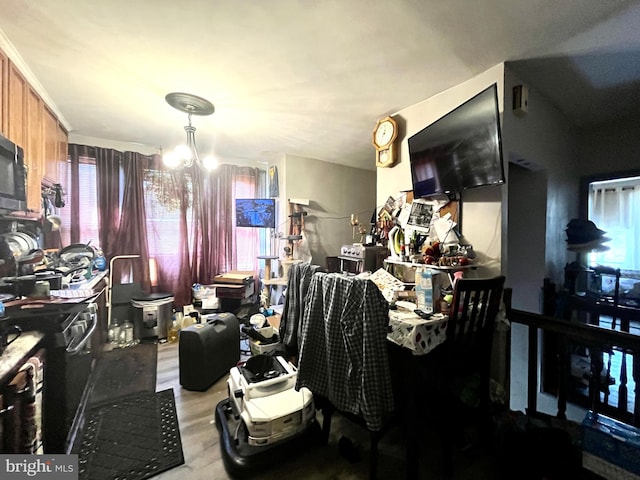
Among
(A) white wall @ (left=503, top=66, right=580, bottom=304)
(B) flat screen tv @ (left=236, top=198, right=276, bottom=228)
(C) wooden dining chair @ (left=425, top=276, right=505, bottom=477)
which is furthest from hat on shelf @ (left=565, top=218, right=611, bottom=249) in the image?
(B) flat screen tv @ (left=236, top=198, right=276, bottom=228)

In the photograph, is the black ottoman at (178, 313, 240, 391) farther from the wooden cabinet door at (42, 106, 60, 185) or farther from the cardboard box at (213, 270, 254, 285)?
the wooden cabinet door at (42, 106, 60, 185)

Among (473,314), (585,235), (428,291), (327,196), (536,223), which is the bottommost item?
(473,314)

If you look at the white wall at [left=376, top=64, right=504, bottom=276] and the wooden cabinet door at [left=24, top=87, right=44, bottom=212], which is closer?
the white wall at [left=376, top=64, right=504, bottom=276]

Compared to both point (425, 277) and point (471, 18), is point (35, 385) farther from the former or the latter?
point (471, 18)

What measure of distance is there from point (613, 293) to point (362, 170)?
322cm

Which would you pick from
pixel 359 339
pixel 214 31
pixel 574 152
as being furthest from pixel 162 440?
pixel 574 152

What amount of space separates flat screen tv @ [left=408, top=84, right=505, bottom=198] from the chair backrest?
1.98 ft

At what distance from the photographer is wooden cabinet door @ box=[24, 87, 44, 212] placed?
6.29 feet

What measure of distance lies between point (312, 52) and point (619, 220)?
4.28m

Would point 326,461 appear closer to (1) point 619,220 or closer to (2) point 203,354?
(2) point 203,354

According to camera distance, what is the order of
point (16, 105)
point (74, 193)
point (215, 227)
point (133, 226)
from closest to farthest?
point (16, 105) → point (74, 193) → point (133, 226) → point (215, 227)

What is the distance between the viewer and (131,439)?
1662 millimetres

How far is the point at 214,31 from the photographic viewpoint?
1432 mm
